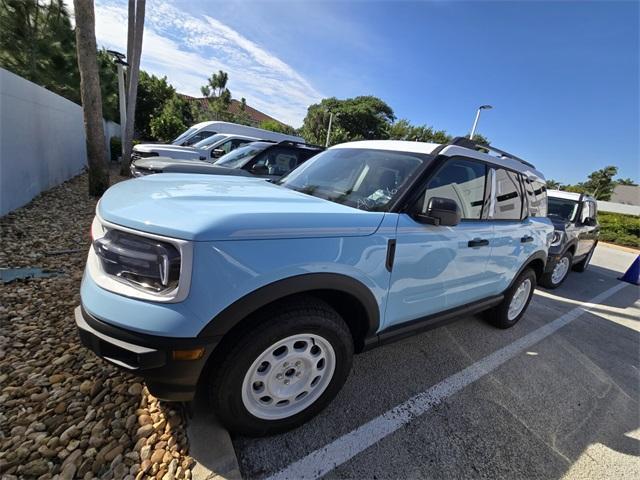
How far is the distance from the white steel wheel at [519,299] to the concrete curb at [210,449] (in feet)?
11.2

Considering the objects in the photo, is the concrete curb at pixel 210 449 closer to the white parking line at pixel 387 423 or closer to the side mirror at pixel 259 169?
the white parking line at pixel 387 423

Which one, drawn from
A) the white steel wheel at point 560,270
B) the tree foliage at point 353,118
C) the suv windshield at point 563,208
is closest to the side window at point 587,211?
the suv windshield at point 563,208

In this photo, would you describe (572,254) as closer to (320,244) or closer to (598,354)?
(598,354)

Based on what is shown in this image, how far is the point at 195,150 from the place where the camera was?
32.1ft

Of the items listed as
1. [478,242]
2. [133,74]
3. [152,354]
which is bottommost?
[152,354]

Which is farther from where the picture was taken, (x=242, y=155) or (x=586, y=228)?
(x=242, y=155)

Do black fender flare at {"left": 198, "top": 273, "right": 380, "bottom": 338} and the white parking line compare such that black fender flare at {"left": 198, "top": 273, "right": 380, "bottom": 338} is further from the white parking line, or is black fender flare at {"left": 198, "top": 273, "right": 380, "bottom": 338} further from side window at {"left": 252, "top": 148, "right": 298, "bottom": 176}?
side window at {"left": 252, "top": 148, "right": 298, "bottom": 176}

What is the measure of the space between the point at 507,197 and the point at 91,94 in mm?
8108

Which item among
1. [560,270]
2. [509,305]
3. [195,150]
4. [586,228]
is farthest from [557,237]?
[195,150]

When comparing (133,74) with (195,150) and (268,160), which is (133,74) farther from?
(268,160)

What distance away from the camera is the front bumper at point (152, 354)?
1.43 metres

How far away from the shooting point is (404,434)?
2.13 meters

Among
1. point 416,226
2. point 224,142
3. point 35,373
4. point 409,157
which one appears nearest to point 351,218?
point 416,226

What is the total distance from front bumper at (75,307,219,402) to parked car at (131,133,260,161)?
8035mm
